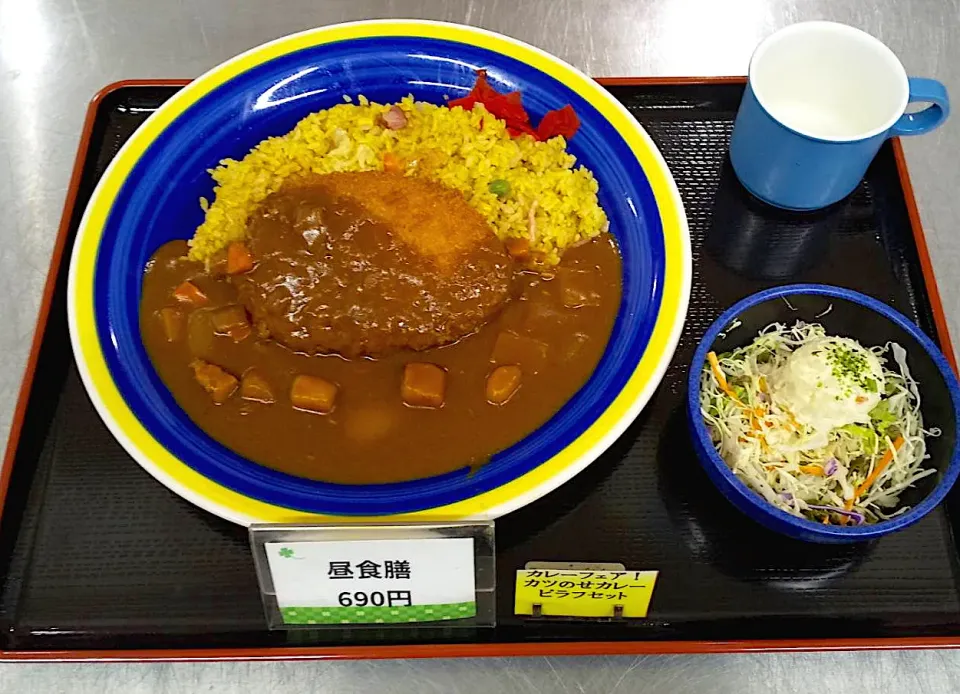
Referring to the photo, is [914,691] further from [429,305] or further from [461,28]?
[461,28]

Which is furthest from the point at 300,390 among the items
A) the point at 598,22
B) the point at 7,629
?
the point at 598,22

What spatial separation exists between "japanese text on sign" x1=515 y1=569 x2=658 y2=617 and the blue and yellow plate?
19 centimetres

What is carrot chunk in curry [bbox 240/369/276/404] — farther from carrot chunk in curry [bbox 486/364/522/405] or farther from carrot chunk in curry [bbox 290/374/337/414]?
carrot chunk in curry [bbox 486/364/522/405]

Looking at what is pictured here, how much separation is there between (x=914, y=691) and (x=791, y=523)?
619 mm

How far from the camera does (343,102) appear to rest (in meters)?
2.88

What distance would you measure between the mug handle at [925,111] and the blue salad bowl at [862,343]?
0.60 metres

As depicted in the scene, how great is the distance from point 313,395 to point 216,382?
0.86 ft

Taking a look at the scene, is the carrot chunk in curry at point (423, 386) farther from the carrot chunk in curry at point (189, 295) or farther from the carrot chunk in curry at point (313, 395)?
the carrot chunk in curry at point (189, 295)

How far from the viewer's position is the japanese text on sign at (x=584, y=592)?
6.50 ft

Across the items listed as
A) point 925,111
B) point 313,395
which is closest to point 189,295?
point 313,395

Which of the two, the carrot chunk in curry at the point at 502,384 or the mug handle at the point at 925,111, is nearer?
the carrot chunk in curry at the point at 502,384

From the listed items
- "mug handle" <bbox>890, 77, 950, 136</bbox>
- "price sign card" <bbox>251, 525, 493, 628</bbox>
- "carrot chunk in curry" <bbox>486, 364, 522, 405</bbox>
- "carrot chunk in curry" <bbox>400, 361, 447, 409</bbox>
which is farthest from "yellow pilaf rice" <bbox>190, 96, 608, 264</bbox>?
"price sign card" <bbox>251, 525, 493, 628</bbox>

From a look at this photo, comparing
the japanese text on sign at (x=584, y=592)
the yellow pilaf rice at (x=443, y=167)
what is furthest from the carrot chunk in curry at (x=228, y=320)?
the japanese text on sign at (x=584, y=592)

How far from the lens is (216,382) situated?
235cm
